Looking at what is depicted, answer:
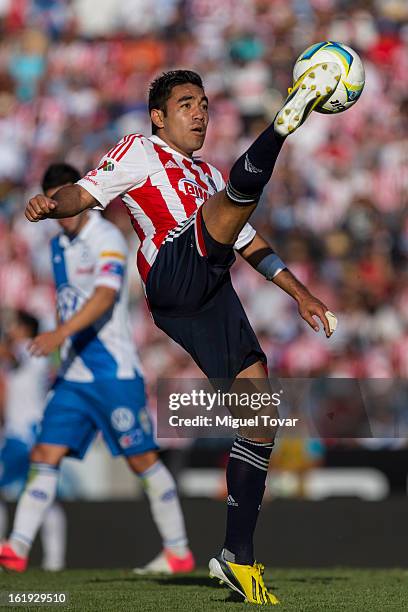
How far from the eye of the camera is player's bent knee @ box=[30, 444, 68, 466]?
7684mm

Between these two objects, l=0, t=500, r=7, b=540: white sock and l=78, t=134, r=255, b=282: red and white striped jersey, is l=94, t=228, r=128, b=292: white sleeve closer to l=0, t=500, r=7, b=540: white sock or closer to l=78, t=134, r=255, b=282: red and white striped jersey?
l=78, t=134, r=255, b=282: red and white striped jersey

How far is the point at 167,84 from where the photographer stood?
6109 mm

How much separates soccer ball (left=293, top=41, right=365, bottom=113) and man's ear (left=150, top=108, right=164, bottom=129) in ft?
3.06

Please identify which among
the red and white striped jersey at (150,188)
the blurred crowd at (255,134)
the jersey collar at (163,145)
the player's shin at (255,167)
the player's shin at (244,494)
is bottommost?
the player's shin at (244,494)

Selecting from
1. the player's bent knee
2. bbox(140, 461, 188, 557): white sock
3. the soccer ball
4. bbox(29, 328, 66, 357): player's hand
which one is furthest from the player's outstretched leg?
the soccer ball

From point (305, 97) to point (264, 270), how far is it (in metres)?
1.22

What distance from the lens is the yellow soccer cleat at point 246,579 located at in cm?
532

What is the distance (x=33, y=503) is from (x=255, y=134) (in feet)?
27.8

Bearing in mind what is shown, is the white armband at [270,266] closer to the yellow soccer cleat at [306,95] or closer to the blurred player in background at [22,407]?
the yellow soccer cleat at [306,95]

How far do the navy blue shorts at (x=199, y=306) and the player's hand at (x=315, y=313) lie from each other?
0.28m

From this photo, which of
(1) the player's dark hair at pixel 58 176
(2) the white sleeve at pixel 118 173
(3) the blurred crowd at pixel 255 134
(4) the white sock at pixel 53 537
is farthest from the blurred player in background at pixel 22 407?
(2) the white sleeve at pixel 118 173

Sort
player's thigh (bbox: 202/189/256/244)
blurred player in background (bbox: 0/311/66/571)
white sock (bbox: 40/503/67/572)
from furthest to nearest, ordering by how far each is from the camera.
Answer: blurred player in background (bbox: 0/311/66/571) → white sock (bbox: 40/503/67/572) → player's thigh (bbox: 202/189/256/244)

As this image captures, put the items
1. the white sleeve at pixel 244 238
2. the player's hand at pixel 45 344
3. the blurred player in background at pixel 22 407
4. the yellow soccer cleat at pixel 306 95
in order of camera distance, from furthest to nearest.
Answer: the blurred player in background at pixel 22 407 < the player's hand at pixel 45 344 < the white sleeve at pixel 244 238 < the yellow soccer cleat at pixel 306 95

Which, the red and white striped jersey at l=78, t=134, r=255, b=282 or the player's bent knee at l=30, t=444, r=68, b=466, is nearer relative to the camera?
the red and white striped jersey at l=78, t=134, r=255, b=282
